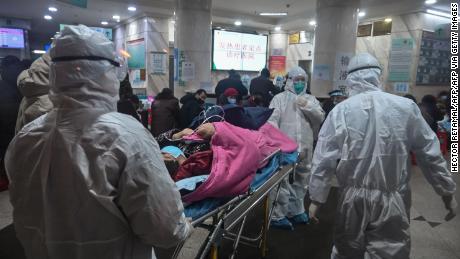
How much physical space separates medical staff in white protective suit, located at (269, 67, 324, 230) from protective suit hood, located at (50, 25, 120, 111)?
243 cm

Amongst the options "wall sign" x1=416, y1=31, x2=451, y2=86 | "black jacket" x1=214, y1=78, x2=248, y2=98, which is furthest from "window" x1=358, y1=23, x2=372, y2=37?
"black jacket" x1=214, y1=78, x2=248, y2=98

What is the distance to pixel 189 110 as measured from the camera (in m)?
4.10

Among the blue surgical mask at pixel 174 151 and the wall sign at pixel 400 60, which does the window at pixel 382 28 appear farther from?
the blue surgical mask at pixel 174 151

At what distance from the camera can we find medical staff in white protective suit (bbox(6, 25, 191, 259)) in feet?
3.29

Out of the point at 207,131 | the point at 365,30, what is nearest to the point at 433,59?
the point at 365,30

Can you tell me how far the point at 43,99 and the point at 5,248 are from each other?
4.59ft

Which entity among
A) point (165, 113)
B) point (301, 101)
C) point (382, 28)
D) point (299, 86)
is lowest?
point (165, 113)

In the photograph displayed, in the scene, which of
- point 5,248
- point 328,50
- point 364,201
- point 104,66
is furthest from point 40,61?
point 328,50

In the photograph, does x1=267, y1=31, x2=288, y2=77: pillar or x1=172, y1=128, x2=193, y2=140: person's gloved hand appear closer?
x1=172, y1=128, x2=193, y2=140: person's gloved hand

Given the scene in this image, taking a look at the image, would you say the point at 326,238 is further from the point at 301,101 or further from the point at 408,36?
the point at 408,36

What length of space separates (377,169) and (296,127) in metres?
1.55

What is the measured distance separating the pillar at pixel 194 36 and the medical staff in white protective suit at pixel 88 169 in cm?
414

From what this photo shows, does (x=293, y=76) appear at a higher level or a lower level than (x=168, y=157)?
higher

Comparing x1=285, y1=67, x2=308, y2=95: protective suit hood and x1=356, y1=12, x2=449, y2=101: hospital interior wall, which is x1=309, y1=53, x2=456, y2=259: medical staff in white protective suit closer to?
x1=285, y1=67, x2=308, y2=95: protective suit hood
